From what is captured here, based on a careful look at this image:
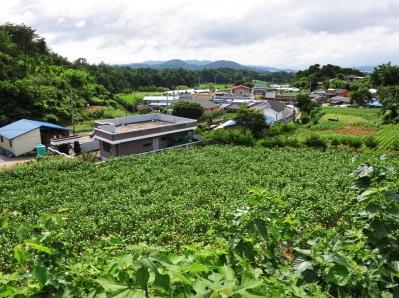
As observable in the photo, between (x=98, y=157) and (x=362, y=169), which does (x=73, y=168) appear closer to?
(x=98, y=157)

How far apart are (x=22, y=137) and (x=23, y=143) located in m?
0.58

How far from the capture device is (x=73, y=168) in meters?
26.0

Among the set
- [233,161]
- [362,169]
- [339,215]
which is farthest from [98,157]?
[362,169]

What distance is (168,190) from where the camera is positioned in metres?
20.6

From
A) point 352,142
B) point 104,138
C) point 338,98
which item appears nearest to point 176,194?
point 104,138

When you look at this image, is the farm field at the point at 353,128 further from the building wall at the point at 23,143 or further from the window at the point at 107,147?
the building wall at the point at 23,143

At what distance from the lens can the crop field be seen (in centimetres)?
1516

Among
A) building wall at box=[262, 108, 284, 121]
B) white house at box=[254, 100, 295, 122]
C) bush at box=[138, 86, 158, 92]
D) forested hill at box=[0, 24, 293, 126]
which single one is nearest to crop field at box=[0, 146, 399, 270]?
forested hill at box=[0, 24, 293, 126]

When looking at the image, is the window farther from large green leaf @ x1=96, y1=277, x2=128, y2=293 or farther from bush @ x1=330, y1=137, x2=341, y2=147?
large green leaf @ x1=96, y1=277, x2=128, y2=293

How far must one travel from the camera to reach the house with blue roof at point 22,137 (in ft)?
106

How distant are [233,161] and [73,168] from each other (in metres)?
11.7

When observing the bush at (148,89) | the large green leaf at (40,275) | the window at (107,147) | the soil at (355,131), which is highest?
the large green leaf at (40,275)

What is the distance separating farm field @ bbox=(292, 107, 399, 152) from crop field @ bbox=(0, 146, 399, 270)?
8.78 meters

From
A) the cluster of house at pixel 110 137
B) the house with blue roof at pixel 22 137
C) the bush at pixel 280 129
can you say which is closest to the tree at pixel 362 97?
the bush at pixel 280 129
